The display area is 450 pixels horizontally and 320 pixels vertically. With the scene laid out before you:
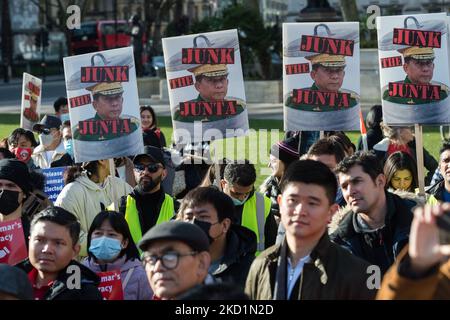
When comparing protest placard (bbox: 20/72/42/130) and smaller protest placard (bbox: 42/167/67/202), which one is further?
protest placard (bbox: 20/72/42/130)

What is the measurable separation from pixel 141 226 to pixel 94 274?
1964 millimetres

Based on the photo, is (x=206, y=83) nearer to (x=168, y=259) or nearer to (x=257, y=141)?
(x=168, y=259)

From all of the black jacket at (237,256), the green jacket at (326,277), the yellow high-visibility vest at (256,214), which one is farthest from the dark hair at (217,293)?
the yellow high-visibility vest at (256,214)

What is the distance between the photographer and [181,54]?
30.7 ft

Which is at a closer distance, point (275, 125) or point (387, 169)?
point (387, 169)

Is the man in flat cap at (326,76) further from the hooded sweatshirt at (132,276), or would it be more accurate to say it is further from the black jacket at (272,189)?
the hooded sweatshirt at (132,276)

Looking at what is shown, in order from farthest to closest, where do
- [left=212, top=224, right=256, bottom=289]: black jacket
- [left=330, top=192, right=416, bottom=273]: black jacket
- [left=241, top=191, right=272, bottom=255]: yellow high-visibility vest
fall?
1. [left=241, top=191, right=272, bottom=255]: yellow high-visibility vest
2. [left=330, top=192, right=416, bottom=273]: black jacket
3. [left=212, top=224, right=256, bottom=289]: black jacket

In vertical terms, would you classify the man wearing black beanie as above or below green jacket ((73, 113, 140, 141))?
below

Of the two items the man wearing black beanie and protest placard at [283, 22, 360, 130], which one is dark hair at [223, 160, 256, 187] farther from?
protest placard at [283, 22, 360, 130]

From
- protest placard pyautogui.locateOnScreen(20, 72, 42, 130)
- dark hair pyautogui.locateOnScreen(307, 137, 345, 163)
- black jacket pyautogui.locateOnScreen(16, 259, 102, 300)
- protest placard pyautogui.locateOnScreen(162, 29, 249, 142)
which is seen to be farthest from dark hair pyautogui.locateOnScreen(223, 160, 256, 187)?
protest placard pyautogui.locateOnScreen(20, 72, 42, 130)

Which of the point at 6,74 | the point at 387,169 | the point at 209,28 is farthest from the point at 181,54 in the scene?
the point at 6,74

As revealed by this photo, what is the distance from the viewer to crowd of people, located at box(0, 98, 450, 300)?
463cm

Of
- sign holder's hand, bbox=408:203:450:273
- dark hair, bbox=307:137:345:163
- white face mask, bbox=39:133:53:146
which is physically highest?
sign holder's hand, bbox=408:203:450:273
